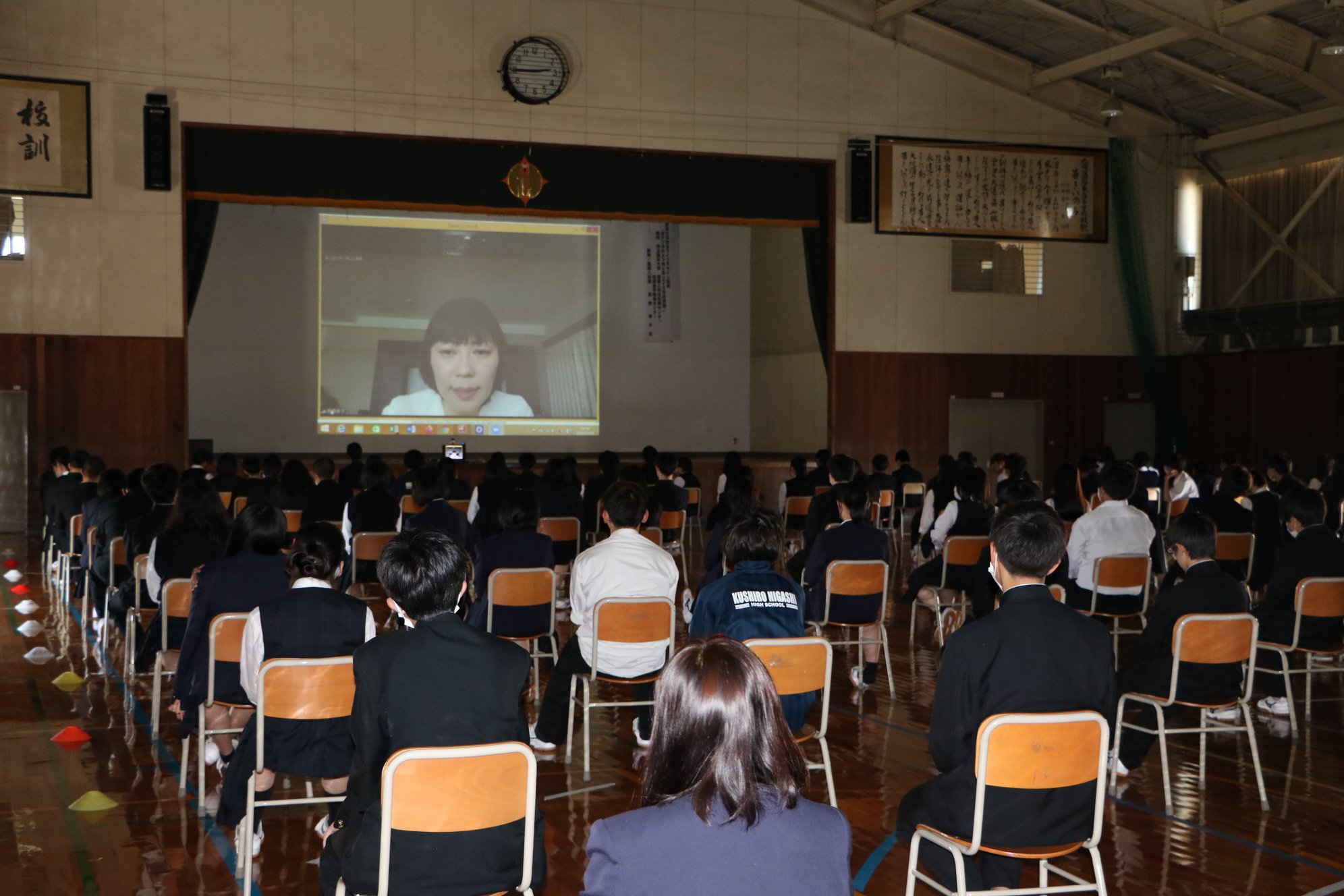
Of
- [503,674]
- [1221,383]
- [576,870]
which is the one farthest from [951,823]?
[1221,383]

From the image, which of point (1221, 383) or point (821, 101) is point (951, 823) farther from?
point (1221, 383)

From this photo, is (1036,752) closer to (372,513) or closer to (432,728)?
(432,728)

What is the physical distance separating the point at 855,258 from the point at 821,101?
2023 millimetres

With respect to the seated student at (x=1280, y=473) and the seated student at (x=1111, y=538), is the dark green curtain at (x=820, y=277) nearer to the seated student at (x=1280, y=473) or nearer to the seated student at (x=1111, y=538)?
the seated student at (x=1280, y=473)

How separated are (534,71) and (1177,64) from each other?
755 centimetres

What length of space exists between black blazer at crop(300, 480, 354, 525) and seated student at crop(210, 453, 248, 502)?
0.51 metres

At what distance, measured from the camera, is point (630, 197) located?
14.7 meters

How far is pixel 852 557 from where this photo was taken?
6289 millimetres

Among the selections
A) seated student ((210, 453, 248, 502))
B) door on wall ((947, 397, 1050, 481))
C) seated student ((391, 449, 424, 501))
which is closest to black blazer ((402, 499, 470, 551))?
seated student ((210, 453, 248, 502))

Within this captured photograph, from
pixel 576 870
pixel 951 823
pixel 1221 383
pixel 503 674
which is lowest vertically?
pixel 576 870

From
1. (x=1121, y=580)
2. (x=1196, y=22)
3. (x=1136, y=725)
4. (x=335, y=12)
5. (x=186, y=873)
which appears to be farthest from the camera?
(x=335, y=12)

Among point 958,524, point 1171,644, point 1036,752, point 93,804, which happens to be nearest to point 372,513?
point 93,804

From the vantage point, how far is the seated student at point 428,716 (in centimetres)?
261

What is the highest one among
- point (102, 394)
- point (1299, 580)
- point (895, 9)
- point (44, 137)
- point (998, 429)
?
point (895, 9)
